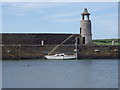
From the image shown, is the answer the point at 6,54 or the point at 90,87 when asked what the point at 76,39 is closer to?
the point at 6,54

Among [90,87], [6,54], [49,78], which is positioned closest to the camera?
[90,87]

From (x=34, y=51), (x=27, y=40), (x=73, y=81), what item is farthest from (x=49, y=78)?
(x=27, y=40)

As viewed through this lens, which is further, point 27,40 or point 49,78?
point 27,40

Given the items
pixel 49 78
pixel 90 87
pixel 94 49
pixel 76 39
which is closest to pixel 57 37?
pixel 76 39

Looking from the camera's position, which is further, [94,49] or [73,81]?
[94,49]

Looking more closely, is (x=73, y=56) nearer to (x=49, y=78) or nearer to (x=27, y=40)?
(x=27, y=40)

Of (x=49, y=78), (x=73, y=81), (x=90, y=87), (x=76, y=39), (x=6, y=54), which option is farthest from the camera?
(x=76, y=39)

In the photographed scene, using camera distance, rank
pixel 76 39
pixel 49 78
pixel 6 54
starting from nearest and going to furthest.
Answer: pixel 49 78 → pixel 6 54 → pixel 76 39

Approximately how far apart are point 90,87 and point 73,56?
1037 inches

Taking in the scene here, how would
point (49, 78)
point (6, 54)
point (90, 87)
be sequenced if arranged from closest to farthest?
point (90, 87)
point (49, 78)
point (6, 54)

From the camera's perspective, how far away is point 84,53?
159 ft

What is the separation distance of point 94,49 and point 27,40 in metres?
9.54

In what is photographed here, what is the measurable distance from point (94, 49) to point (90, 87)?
27.2 m

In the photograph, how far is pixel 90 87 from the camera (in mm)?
21625
